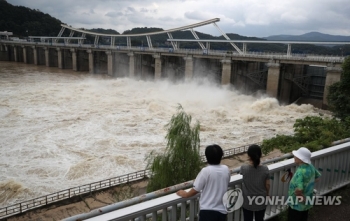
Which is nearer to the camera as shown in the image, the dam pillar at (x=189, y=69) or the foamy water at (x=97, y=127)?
the foamy water at (x=97, y=127)

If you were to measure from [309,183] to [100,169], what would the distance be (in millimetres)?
11349

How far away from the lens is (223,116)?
2309cm

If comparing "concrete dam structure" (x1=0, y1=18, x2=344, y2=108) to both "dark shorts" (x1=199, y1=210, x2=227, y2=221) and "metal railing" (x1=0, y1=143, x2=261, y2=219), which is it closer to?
"metal railing" (x1=0, y1=143, x2=261, y2=219)

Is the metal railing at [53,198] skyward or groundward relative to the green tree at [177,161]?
groundward

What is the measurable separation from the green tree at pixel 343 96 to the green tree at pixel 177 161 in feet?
25.0

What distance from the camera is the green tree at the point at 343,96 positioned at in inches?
496

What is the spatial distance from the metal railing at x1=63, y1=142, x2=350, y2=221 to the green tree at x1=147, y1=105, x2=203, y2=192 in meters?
3.13

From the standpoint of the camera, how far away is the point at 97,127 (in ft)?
65.7

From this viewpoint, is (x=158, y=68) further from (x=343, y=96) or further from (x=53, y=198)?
(x=53, y=198)

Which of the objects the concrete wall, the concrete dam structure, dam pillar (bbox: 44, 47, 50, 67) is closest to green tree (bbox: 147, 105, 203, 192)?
the concrete dam structure

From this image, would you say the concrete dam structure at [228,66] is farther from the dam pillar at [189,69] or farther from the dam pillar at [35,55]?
the dam pillar at [35,55]

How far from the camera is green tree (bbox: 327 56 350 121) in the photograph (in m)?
12.6

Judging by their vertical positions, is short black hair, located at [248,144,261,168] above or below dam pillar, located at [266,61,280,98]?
above

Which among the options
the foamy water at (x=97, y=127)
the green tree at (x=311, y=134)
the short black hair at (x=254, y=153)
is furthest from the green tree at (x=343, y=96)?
the short black hair at (x=254, y=153)
